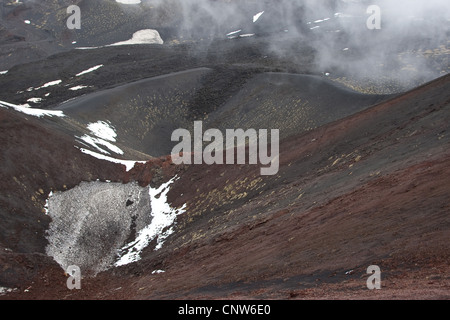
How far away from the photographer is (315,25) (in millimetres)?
109812

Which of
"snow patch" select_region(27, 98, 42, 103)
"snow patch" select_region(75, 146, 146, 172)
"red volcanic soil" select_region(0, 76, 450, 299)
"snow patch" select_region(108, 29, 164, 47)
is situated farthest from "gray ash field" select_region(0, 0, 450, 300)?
"snow patch" select_region(108, 29, 164, 47)

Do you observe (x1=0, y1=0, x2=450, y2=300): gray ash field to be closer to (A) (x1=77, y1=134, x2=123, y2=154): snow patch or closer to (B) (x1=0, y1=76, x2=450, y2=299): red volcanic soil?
(B) (x1=0, y1=76, x2=450, y2=299): red volcanic soil

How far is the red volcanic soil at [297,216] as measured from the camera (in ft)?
42.7

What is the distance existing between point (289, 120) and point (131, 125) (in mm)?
18664

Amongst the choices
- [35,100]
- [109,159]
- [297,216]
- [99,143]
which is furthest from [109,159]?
[35,100]

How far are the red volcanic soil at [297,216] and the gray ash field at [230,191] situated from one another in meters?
0.08

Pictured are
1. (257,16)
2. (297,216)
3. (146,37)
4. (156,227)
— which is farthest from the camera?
(257,16)

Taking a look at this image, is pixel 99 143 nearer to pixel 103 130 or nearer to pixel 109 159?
pixel 109 159

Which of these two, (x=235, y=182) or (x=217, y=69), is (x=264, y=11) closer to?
(x=217, y=69)

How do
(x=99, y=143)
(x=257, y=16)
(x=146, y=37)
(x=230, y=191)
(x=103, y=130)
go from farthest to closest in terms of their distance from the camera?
(x=257, y=16) → (x=146, y=37) → (x=103, y=130) → (x=99, y=143) → (x=230, y=191)

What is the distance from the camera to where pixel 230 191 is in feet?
96.6

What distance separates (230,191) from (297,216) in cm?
1053

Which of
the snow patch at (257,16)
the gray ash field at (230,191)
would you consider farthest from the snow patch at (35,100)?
the snow patch at (257,16)

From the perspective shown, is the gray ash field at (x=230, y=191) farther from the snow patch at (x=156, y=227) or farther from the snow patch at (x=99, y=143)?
the snow patch at (x=99, y=143)
